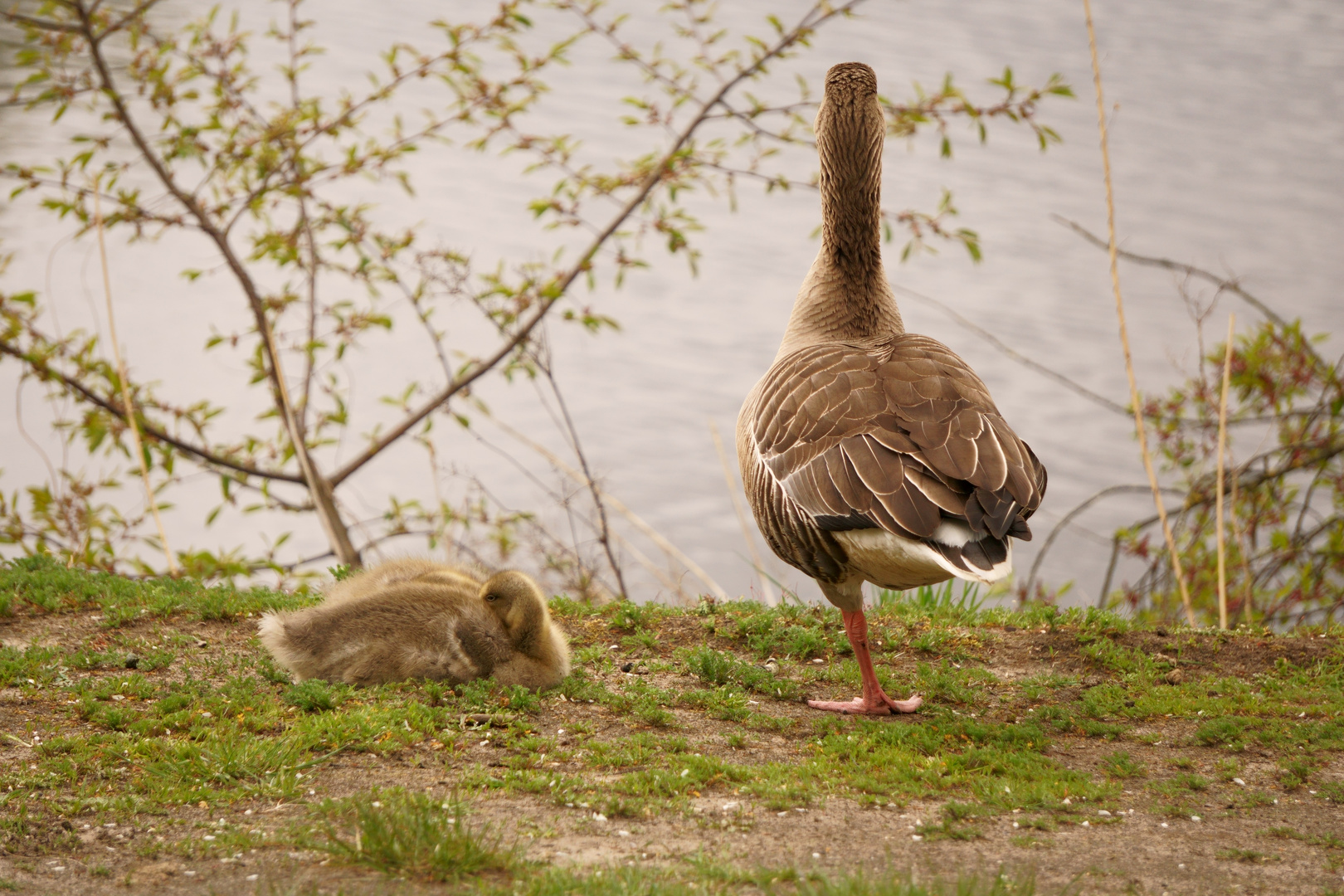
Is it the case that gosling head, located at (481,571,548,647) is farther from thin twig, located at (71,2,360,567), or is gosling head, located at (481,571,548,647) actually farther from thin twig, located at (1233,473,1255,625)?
thin twig, located at (1233,473,1255,625)

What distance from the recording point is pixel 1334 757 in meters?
4.56

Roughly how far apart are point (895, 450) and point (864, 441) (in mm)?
141

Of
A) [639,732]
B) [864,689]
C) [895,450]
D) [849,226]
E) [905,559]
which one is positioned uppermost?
[849,226]

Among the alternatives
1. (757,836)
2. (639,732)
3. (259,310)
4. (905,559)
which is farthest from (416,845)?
(259,310)

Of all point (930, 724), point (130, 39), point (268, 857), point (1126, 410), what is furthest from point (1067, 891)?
point (130, 39)

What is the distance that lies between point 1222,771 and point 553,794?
8.94ft

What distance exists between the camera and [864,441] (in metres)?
4.31

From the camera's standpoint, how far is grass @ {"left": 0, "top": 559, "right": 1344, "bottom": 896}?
11.9ft

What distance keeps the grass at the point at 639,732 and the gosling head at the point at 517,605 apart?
0.31 meters

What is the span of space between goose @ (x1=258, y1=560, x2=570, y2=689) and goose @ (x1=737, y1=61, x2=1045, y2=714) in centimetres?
119

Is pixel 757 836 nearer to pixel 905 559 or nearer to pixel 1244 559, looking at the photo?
pixel 905 559

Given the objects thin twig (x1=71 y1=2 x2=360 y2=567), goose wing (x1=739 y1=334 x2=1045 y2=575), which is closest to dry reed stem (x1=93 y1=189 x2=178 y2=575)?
thin twig (x1=71 y1=2 x2=360 y2=567)

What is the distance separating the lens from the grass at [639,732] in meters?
3.62

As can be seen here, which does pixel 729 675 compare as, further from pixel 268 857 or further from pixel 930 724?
pixel 268 857
